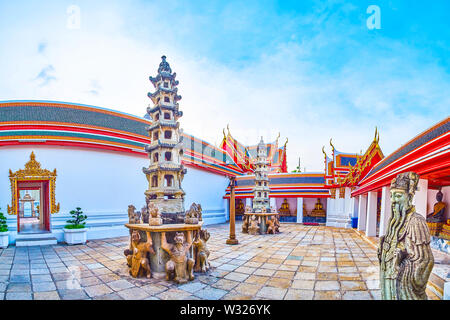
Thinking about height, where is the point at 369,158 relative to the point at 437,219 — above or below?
above

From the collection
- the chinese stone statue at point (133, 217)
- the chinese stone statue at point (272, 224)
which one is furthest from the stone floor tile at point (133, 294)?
the chinese stone statue at point (272, 224)


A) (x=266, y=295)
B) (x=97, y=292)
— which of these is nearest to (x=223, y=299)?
(x=266, y=295)

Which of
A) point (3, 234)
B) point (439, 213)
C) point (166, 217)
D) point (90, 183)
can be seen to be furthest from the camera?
point (90, 183)

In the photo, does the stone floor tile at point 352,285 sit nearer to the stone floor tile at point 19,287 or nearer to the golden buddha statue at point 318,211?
the stone floor tile at point 19,287

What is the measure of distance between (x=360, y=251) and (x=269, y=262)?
3.34 metres

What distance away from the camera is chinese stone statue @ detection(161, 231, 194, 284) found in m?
4.59

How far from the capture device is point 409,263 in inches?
107

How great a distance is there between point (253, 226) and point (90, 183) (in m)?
7.41

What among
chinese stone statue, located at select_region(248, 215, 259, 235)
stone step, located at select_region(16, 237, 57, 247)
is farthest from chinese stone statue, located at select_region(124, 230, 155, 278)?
chinese stone statue, located at select_region(248, 215, 259, 235)

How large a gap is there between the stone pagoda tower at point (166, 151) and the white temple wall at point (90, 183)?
490 centimetres

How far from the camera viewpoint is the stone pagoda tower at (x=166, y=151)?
18.6 feet

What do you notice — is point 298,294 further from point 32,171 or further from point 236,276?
point 32,171

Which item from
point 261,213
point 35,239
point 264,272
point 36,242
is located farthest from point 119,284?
point 261,213

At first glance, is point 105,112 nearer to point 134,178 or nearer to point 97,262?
point 134,178
